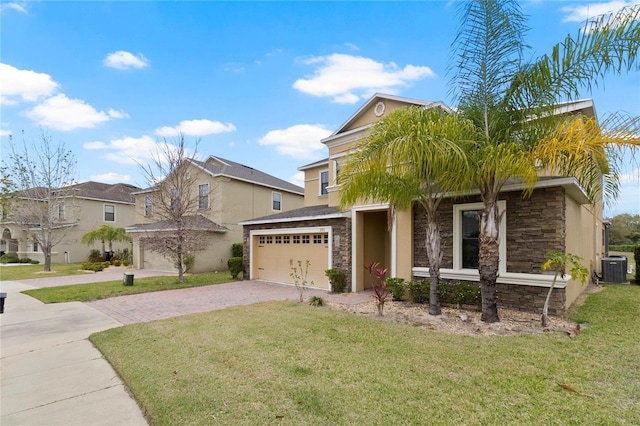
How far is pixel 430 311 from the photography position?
803cm

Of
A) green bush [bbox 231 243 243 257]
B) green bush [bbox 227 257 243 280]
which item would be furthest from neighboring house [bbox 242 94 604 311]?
green bush [bbox 231 243 243 257]

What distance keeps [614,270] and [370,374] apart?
50.1 ft

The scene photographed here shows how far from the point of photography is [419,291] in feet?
30.8

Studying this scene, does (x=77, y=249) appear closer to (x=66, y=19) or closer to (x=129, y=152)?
(x=129, y=152)

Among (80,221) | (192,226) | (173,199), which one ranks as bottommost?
(192,226)

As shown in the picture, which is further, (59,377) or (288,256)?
(288,256)

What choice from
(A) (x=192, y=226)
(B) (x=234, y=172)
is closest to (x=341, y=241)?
(A) (x=192, y=226)

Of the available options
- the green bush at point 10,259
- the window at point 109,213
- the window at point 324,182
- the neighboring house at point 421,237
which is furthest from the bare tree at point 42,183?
the window at point 324,182

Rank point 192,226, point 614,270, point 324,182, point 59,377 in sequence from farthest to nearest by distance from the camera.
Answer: point 324,182 < point 192,226 < point 614,270 < point 59,377

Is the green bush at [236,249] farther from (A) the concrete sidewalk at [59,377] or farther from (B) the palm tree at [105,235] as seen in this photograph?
(A) the concrete sidewalk at [59,377]

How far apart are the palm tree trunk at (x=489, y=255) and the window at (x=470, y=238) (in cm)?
195

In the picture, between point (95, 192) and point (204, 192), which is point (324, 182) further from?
point (95, 192)

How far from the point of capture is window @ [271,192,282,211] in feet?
78.0

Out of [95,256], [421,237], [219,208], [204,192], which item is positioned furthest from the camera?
[95,256]
